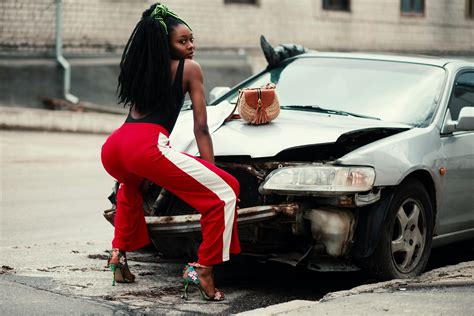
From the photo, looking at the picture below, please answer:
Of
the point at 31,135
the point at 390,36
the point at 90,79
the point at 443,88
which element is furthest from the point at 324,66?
the point at 390,36

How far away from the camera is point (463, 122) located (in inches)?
299

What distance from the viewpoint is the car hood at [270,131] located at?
6854 mm

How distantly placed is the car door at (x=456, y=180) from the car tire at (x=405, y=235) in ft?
0.97

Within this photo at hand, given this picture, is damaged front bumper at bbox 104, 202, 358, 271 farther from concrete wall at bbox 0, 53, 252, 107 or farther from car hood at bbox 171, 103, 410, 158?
concrete wall at bbox 0, 53, 252, 107

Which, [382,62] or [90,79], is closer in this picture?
[382,62]

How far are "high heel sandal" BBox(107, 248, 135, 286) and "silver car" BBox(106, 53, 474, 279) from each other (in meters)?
0.25

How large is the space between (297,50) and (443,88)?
1.47m

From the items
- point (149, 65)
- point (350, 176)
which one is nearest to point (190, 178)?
point (149, 65)

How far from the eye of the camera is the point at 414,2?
29.7 m

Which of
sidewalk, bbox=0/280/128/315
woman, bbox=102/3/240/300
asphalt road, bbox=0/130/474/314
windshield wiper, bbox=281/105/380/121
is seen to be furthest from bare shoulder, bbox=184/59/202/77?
windshield wiper, bbox=281/105/380/121

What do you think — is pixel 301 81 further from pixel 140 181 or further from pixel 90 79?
pixel 90 79

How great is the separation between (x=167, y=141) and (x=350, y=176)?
1130 millimetres

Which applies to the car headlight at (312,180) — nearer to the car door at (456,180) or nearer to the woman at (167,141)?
the woman at (167,141)

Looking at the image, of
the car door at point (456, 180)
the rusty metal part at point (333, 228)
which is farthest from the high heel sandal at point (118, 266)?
the car door at point (456, 180)
